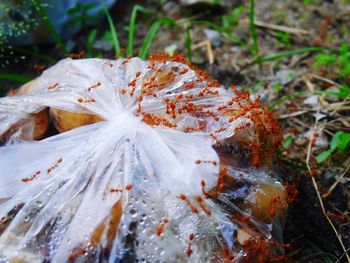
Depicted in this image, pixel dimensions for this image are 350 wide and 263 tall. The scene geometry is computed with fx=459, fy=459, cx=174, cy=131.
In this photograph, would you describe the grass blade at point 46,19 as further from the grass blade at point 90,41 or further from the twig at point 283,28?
the twig at point 283,28

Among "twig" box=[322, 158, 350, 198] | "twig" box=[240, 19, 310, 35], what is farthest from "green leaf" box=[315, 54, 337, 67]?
"twig" box=[322, 158, 350, 198]

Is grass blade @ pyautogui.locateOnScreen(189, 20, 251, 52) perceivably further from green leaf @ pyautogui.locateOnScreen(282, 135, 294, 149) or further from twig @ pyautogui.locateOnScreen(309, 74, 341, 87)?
green leaf @ pyautogui.locateOnScreen(282, 135, 294, 149)

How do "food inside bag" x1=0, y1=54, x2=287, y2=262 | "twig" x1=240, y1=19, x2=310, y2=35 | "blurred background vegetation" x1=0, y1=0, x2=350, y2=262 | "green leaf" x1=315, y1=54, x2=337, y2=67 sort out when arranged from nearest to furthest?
"food inside bag" x1=0, y1=54, x2=287, y2=262 → "blurred background vegetation" x1=0, y1=0, x2=350, y2=262 → "green leaf" x1=315, y1=54, x2=337, y2=67 → "twig" x1=240, y1=19, x2=310, y2=35

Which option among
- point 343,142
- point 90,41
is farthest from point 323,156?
point 90,41

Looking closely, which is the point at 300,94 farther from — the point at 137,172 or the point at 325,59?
the point at 137,172

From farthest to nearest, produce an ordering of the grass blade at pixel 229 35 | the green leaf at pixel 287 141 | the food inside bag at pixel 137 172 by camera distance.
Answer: the grass blade at pixel 229 35, the green leaf at pixel 287 141, the food inside bag at pixel 137 172

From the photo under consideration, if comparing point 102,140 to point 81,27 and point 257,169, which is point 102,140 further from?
point 81,27

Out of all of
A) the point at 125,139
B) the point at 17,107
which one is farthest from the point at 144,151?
the point at 17,107

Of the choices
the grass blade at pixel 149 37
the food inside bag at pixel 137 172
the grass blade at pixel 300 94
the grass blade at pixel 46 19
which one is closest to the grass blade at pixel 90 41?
the grass blade at pixel 46 19
